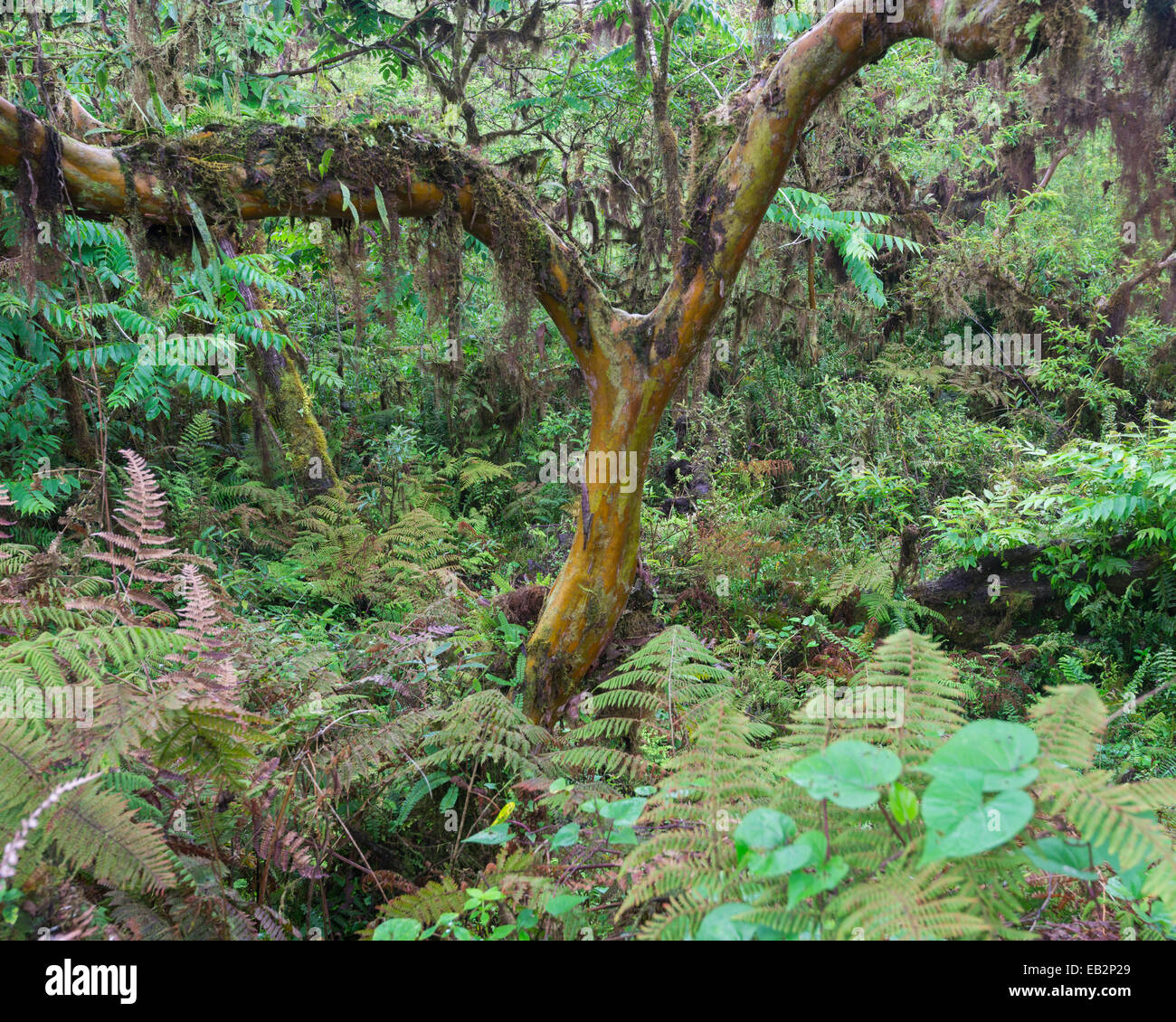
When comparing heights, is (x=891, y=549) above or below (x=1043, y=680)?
above

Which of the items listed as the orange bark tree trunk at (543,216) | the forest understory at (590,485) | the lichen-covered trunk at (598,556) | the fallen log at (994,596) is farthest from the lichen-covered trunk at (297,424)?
the fallen log at (994,596)

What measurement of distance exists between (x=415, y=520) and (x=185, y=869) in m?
5.88

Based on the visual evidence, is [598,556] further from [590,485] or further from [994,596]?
[994,596]

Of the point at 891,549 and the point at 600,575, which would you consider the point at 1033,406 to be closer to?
the point at 891,549

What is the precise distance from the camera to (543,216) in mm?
4453

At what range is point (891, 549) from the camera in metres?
7.21

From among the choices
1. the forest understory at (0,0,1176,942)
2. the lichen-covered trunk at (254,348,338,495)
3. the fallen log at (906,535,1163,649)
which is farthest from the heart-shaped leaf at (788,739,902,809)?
the lichen-covered trunk at (254,348,338,495)

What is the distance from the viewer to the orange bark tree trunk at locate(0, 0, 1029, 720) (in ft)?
11.8

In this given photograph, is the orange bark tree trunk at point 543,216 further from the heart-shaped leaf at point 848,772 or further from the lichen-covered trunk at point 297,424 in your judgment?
the lichen-covered trunk at point 297,424

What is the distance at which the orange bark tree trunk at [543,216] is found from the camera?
3609mm

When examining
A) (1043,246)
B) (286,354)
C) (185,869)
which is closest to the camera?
(185,869)

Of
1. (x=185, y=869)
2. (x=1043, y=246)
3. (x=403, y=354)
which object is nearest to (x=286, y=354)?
(x=403, y=354)

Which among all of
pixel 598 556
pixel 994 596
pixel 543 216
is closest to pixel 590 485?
pixel 598 556

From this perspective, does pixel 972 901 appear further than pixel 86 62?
No
